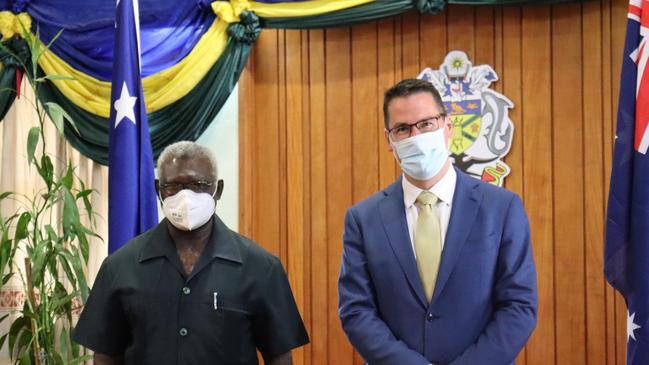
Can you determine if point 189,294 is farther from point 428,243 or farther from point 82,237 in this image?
point 82,237

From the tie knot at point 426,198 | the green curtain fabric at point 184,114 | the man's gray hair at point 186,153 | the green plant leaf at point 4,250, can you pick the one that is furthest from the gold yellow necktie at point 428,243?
the green plant leaf at point 4,250

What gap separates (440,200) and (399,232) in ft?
0.55

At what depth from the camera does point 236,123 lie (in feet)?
13.5

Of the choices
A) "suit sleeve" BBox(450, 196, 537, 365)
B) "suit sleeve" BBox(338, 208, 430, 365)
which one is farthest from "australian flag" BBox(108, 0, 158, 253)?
"suit sleeve" BBox(450, 196, 537, 365)

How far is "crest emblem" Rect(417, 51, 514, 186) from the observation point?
12.4 feet

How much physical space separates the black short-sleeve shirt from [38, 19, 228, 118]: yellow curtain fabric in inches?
73.2

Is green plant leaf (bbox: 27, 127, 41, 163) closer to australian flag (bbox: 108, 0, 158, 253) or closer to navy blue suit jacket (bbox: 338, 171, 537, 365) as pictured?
australian flag (bbox: 108, 0, 158, 253)

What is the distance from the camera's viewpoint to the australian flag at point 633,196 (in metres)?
2.75

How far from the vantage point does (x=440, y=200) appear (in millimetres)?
2445

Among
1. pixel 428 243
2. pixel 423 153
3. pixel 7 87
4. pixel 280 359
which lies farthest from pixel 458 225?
pixel 7 87

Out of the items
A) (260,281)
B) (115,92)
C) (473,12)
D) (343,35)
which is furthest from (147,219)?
(473,12)

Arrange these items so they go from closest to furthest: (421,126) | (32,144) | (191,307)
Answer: (191,307) → (421,126) → (32,144)

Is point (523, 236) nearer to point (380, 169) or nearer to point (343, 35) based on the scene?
point (380, 169)

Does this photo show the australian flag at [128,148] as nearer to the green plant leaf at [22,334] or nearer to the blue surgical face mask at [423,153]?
the green plant leaf at [22,334]
